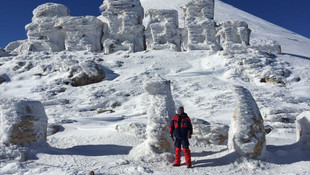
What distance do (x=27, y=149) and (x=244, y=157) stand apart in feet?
14.6

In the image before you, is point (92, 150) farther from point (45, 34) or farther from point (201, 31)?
point (45, 34)

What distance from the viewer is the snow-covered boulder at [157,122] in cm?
589

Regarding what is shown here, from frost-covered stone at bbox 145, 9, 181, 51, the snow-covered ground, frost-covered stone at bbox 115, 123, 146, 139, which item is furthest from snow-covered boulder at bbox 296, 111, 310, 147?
frost-covered stone at bbox 145, 9, 181, 51

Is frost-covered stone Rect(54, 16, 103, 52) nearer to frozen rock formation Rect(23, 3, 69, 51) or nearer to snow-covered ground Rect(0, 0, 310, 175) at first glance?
frozen rock formation Rect(23, 3, 69, 51)

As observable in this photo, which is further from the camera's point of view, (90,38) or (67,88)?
(90,38)

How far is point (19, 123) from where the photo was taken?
19.6 ft

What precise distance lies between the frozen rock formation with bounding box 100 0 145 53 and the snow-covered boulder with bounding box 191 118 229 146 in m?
13.8

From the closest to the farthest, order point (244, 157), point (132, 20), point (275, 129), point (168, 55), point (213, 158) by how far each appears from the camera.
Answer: point (244, 157), point (213, 158), point (275, 129), point (168, 55), point (132, 20)

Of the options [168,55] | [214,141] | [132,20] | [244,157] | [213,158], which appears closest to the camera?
[244,157]

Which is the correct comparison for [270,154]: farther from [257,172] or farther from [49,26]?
[49,26]

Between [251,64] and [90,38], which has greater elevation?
[90,38]

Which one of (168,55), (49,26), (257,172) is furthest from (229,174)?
(49,26)

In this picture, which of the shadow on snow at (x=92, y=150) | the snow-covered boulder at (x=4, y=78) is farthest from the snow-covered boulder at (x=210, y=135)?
the snow-covered boulder at (x=4, y=78)

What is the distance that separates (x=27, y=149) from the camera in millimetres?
5922
